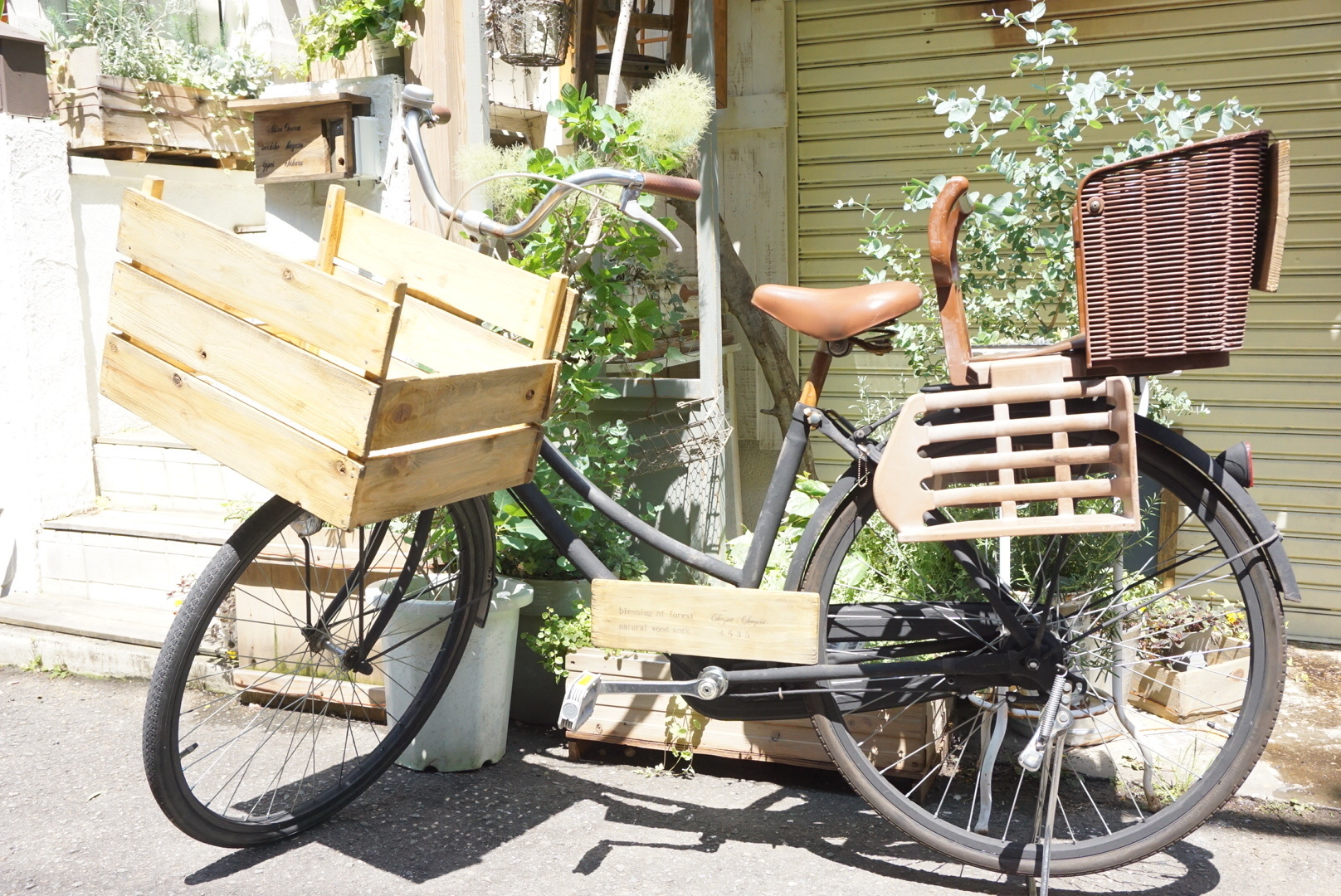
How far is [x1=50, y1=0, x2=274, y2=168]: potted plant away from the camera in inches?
216

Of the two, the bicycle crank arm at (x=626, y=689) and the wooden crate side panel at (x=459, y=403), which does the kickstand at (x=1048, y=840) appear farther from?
the wooden crate side panel at (x=459, y=403)

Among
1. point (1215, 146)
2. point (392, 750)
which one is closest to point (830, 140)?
point (1215, 146)

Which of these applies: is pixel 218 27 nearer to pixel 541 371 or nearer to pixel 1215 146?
pixel 541 371

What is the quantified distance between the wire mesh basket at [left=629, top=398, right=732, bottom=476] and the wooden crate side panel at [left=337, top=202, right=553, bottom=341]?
123 centimetres

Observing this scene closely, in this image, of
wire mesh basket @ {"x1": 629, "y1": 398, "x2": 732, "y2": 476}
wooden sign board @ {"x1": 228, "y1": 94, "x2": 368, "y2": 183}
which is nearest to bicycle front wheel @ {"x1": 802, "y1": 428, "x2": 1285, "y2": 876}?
wire mesh basket @ {"x1": 629, "y1": 398, "x2": 732, "y2": 476}

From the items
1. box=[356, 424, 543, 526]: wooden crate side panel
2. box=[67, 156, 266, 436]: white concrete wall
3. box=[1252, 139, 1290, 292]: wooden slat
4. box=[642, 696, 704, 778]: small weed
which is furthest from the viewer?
box=[67, 156, 266, 436]: white concrete wall

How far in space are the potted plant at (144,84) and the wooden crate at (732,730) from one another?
3752mm

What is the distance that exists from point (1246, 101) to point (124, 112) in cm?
522

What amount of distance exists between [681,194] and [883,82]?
2.81 m

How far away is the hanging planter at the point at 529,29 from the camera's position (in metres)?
4.22

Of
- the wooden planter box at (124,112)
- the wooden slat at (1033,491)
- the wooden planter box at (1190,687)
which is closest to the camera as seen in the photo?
the wooden slat at (1033,491)

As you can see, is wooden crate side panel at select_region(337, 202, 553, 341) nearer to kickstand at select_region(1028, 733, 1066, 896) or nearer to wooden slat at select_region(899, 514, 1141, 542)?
wooden slat at select_region(899, 514, 1141, 542)

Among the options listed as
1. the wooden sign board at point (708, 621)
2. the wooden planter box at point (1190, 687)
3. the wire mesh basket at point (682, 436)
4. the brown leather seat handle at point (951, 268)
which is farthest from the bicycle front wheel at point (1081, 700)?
the wire mesh basket at point (682, 436)

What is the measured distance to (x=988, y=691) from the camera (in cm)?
321
